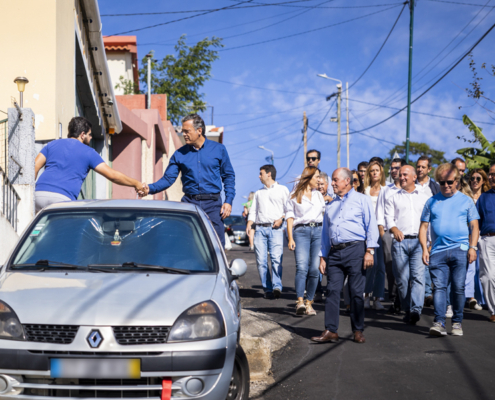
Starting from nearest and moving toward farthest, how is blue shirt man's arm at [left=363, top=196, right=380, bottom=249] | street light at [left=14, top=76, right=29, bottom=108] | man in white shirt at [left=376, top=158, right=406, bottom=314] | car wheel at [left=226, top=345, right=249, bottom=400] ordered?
car wheel at [left=226, top=345, right=249, bottom=400] → blue shirt man's arm at [left=363, top=196, right=380, bottom=249] → man in white shirt at [left=376, top=158, right=406, bottom=314] → street light at [left=14, top=76, right=29, bottom=108]

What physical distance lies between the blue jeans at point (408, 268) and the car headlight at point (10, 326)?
5.55 m

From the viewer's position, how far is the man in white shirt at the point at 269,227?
32.8ft

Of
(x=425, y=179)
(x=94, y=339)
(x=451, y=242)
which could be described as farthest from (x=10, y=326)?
(x=425, y=179)

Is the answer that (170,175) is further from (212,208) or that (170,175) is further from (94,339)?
(94,339)

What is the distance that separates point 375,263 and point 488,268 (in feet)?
5.08

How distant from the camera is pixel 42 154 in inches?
258

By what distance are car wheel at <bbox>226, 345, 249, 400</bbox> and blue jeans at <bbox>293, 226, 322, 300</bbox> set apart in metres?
4.57

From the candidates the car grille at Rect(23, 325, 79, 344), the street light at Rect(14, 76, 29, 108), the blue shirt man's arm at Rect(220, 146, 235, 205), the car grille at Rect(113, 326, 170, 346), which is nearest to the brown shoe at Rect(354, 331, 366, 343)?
the blue shirt man's arm at Rect(220, 146, 235, 205)

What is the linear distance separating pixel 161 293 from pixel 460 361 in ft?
11.2

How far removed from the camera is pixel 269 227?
10211 millimetres

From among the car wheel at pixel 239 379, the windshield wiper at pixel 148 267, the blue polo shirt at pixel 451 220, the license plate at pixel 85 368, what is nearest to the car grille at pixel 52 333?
the license plate at pixel 85 368

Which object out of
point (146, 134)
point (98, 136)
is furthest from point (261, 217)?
point (146, 134)

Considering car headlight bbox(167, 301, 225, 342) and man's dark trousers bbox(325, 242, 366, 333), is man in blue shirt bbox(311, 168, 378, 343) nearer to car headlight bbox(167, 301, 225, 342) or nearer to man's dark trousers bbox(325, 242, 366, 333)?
man's dark trousers bbox(325, 242, 366, 333)

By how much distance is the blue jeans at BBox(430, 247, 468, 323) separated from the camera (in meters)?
7.15
